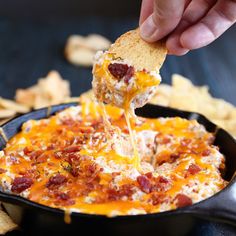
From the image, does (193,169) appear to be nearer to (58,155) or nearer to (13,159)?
(58,155)

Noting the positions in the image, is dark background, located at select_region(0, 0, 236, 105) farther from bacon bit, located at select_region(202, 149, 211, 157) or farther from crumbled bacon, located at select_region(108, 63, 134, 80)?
crumbled bacon, located at select_region(108, 63, 134, 80)

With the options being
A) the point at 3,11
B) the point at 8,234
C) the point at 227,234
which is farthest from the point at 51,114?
the point at 3,11

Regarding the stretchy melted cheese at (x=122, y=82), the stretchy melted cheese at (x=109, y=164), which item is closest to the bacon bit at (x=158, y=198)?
the stretchy melted cheese at (x=109, y=164)

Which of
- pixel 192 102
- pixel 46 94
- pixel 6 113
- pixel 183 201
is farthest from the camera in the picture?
pixel 46 94

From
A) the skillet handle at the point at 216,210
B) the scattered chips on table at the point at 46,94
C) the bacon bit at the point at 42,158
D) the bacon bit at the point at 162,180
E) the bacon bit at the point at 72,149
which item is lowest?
the skillet handle at the point at 216,210

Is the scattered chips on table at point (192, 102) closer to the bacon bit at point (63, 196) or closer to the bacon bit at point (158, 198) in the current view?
the bacon bit at point (158, 198)

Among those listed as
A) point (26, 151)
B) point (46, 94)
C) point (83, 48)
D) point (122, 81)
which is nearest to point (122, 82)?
point (122, 81)

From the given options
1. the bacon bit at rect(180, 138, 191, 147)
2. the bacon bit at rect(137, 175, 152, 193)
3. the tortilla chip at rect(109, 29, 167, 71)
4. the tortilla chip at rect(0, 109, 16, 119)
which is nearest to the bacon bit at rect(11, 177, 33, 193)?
the bacon bit at rect(137, 175, 152, 193)

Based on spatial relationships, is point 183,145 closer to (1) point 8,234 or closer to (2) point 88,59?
(1) point 8,234
